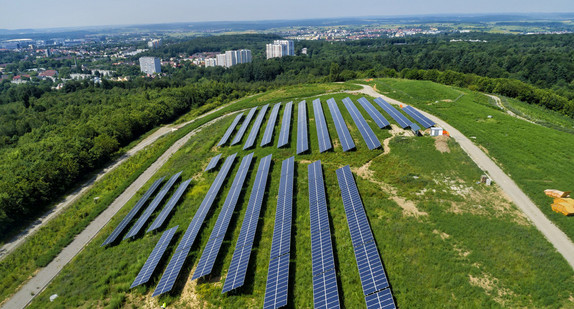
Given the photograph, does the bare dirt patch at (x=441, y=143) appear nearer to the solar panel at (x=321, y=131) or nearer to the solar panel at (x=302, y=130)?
the solar panel at (x=321, y=131)

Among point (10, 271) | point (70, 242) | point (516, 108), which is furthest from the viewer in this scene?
point (516, 108)

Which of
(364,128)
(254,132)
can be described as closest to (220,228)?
(254,132)

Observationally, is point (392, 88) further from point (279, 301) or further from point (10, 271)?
point (10, 271)

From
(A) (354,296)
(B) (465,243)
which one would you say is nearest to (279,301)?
(A) (354,296)

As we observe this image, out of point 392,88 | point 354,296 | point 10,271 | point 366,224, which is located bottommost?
point 10,271

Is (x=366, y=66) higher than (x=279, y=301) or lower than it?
higher

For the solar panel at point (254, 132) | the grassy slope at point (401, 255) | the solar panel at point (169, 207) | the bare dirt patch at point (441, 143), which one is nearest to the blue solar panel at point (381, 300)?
the grassy slope at point (401, 255)
